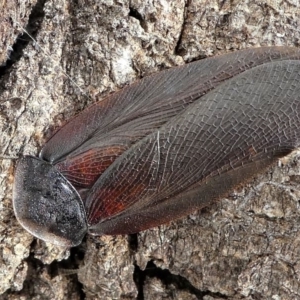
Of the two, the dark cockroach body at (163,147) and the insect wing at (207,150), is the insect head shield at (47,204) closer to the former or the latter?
the dark cockroach body at (163,147)

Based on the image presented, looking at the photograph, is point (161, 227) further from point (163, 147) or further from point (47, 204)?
point (47, 204)

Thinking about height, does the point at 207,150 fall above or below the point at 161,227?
above

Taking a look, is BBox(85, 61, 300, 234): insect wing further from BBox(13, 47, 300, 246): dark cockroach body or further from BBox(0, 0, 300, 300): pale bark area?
BBox(0, 0, 300, 300): pale bark area

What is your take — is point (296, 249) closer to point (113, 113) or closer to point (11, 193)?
point (113, 113)

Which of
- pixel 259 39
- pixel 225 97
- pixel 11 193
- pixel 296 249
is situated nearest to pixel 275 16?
pixel 259 39

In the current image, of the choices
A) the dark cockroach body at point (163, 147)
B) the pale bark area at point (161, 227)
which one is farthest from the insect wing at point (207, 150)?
the pale bark area at point (161, 227)

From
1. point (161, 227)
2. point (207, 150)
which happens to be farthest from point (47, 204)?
point (207, 150)
